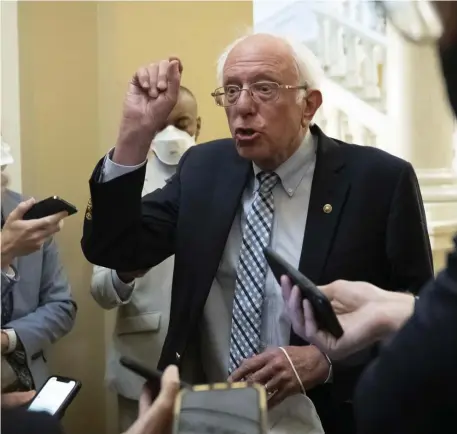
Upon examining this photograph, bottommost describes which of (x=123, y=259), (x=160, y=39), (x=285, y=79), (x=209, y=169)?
(x=123, y=259)

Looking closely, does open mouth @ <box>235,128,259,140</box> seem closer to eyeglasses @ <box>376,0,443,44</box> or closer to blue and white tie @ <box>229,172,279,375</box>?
blue and white tie @ <box>229,172,279,375</box>

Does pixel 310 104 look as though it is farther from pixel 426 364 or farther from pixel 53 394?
pixel 426 364

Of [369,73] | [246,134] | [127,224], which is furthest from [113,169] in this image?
[369,73]

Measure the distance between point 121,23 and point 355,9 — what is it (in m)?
0.71

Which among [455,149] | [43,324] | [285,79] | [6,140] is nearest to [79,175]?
[6,140]

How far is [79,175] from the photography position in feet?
4.88

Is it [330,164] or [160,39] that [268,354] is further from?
[160,39]

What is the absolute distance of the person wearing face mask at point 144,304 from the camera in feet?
4.29

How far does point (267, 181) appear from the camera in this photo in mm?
1017

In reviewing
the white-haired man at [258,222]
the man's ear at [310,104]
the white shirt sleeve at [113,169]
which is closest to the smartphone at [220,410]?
the white-haired man at [258,222]

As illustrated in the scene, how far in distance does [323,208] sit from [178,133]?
21.2 inches

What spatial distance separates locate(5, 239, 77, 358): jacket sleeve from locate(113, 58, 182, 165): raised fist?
0.44m

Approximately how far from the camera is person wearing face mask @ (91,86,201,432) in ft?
4.29

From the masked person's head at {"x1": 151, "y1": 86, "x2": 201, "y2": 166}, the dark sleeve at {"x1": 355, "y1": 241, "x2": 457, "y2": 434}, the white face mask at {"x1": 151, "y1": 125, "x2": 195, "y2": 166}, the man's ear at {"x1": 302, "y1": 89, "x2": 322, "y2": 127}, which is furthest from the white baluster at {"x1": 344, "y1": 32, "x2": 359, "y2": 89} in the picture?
the dark sleeve at {"x1": 355, "y1": 241, "x2": 457, "y2": 434}
